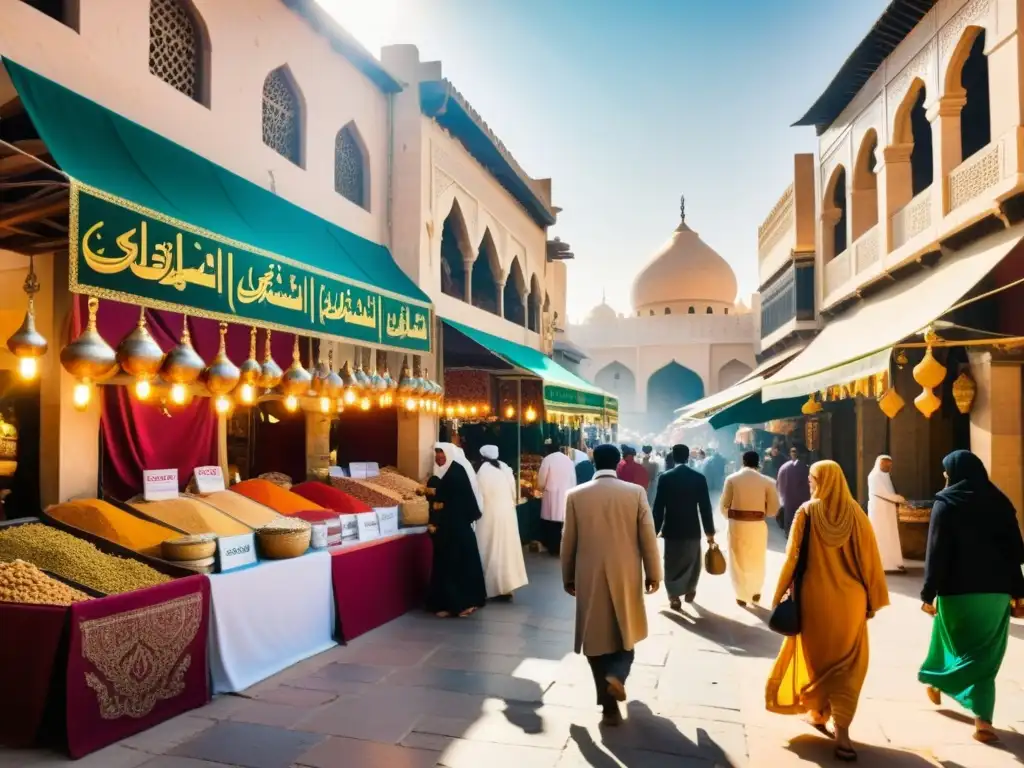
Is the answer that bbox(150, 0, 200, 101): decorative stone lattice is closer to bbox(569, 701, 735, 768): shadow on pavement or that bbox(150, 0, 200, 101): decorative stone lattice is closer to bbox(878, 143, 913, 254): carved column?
bbox(569, 701, 735, 768): shadow on pavement

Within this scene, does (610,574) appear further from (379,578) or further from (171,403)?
(171,403)

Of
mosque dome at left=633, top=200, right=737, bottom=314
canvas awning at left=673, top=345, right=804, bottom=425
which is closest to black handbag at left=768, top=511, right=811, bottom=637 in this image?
canvas awning at left=673, top=345, right=804, bottom=425

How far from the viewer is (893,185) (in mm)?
10375

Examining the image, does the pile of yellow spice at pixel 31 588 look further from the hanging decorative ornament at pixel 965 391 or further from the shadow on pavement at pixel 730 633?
the hanging decorative ornament at pixel 965 391

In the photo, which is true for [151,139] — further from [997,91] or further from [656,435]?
[656,435]

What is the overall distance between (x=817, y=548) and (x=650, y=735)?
1.31 m

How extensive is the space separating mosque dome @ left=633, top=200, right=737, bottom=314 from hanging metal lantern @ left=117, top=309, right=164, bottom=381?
28843 millimetres

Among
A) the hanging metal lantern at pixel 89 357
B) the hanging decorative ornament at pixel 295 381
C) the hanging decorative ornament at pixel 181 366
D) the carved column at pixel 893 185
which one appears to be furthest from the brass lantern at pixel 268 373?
the carved column at pixel 893 185

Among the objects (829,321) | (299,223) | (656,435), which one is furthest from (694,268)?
(299,223)

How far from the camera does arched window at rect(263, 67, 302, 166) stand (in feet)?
22.4

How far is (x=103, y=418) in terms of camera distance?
519 centimetres

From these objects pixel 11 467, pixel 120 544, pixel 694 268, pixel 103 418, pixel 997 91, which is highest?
pixel 694 268

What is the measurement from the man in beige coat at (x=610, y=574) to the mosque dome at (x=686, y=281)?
2815cm

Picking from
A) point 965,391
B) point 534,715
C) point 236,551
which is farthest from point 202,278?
point 965,391
